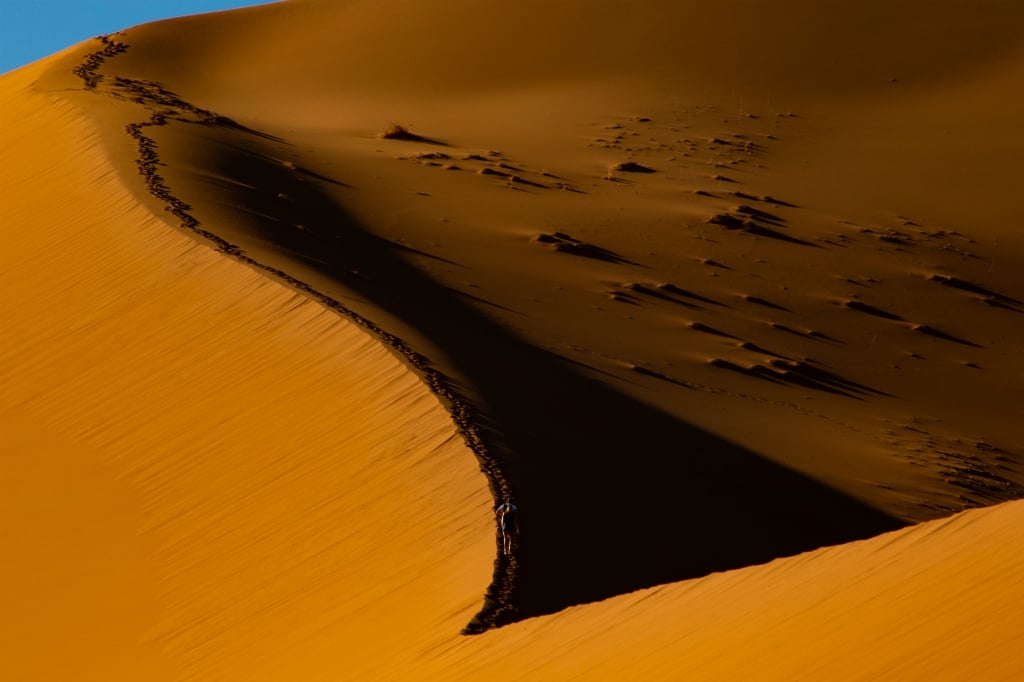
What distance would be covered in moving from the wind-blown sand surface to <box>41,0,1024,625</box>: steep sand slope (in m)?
0.08

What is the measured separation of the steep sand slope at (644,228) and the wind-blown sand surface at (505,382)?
3.0 inches

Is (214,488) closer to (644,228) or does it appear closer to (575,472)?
(575,472)

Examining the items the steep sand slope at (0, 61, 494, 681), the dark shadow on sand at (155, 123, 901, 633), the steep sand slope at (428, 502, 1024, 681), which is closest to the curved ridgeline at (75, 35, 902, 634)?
the dark shadow on sand at (155, 123, 901, 633)

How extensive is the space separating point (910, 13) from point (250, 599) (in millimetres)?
29090

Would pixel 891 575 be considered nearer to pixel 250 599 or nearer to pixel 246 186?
pixel 250 599

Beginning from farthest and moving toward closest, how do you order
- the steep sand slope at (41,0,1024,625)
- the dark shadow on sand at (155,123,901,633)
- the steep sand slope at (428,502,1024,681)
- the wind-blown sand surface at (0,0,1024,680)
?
the steep sand slope at (41,0,1024,625)
the dark shadow on sand at (155,123,901,633)
the wind-blown sand surface at (0,0,1024,680)
the steep sand slope at (428,502,1024,681)

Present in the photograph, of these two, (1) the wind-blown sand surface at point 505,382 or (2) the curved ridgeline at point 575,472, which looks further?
(2) the curved ridgeline at point 575,472

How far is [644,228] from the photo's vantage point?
912 inches

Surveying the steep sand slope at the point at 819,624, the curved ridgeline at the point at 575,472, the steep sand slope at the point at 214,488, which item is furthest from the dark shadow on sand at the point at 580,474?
the steep sand slope at the point at 819,624

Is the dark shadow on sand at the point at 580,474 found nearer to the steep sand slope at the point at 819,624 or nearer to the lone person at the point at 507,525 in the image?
the lone person at the point at 507,525

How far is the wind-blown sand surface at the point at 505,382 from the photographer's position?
9898 mm

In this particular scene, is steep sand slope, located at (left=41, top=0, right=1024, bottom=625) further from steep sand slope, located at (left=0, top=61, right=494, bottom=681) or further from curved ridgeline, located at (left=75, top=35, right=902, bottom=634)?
steep sand slope, located at (left=0, top=61, right=494, bottom=681)

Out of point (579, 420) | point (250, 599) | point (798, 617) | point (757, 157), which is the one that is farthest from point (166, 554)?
point (757, 157)

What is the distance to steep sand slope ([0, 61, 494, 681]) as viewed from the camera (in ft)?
36.2
